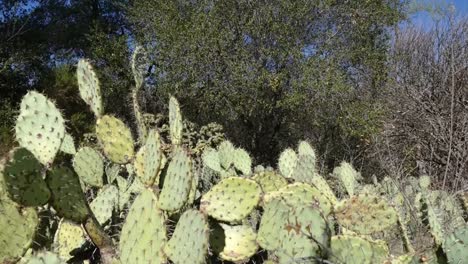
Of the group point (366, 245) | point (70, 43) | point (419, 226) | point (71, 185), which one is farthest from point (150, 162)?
point (70, 43)

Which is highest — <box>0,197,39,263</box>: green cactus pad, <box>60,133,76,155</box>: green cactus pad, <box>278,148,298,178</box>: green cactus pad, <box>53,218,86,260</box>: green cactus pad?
<box>278,148,298,178</box>: green cactus pad

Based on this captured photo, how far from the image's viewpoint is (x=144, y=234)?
2367 millimetres

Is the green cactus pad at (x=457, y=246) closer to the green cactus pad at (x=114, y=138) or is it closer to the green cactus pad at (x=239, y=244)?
the green cactus pad at (x=239, y=244)

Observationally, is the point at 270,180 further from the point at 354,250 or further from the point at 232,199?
the point at 354,250

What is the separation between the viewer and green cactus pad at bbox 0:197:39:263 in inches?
87.7

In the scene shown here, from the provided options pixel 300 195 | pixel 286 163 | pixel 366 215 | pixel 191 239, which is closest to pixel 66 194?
pixel 191 239

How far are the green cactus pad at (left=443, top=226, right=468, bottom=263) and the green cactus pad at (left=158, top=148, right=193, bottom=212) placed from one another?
0.99 metres

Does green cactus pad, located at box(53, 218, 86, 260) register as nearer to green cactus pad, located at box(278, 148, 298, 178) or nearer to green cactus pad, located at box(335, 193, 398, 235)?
green cactus pad, located at box(335, 193, 398, 235)

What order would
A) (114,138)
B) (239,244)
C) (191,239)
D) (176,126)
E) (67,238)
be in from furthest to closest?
(176,126) < (114,138) < (67,238) < (239,244) < (191,239)

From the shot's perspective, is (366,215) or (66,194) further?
(366,215)

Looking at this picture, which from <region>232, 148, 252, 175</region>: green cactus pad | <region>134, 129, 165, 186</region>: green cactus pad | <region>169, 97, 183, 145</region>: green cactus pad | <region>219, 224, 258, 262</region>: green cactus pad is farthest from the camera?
<region>232, 148, 252, 175</region>: green cactus pad

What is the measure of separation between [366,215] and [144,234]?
3.10 ft

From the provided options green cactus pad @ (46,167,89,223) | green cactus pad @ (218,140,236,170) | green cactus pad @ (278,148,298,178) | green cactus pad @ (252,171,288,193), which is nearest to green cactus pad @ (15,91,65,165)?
green cactus pad @ (46,167,89,223)

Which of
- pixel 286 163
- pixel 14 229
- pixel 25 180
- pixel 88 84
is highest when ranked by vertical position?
pixel 286 163
